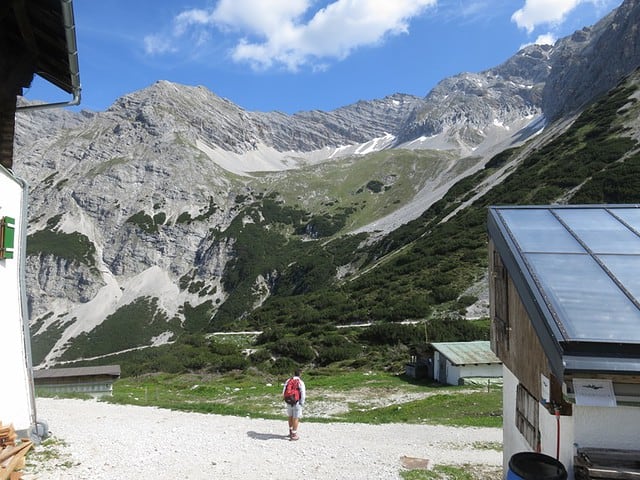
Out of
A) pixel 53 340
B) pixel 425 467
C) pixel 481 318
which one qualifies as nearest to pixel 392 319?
pixel 481 318

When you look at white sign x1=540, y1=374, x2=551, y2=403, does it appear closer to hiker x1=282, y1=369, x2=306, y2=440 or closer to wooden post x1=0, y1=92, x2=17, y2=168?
hiker x1=282, y1=369, x2=306, y2=440

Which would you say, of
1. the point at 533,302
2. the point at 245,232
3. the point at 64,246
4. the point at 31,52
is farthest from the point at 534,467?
the point at 64,246

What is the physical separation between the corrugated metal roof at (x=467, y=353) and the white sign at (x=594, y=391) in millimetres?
24070

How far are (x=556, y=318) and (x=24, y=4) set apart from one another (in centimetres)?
907

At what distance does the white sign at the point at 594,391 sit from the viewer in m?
4.61

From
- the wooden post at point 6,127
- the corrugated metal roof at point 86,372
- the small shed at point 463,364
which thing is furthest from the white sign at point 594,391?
the small shed at point 463,364

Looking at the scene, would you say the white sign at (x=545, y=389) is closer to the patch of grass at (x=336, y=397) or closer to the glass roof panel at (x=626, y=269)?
the glass roof panel at (x=626, y=269)

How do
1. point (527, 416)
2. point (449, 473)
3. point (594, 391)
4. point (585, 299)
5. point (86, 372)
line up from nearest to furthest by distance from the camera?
point (594, 391) < point (585, 299) < point (527, 416) < point (449, 473) < point (86, 372)

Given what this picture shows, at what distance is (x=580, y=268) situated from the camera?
5.97 meters

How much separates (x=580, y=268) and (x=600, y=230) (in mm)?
1669

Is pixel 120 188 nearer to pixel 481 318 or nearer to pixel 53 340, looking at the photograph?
pixel 53 340

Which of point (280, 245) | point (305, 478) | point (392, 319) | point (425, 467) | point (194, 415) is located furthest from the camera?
point (280, 245)

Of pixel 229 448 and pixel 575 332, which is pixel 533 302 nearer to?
pixel 575 332

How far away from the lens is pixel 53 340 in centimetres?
10756
